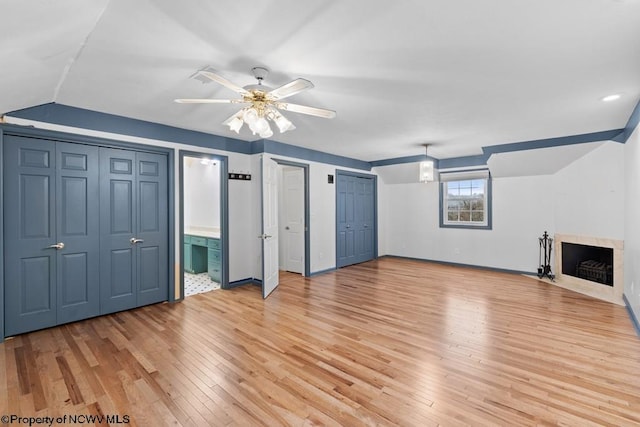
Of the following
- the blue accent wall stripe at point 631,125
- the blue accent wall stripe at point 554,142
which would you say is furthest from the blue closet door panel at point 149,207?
the blue accent wall stripe at point 631,125

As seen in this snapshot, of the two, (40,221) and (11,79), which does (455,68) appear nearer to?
(11,79)

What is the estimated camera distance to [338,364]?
2.57 m

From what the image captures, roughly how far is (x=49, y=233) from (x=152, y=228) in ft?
3.40

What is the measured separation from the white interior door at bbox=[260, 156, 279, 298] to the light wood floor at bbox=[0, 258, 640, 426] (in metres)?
0.48

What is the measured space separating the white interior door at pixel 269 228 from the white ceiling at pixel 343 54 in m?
1.23

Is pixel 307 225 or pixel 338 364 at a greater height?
pixel 307 225

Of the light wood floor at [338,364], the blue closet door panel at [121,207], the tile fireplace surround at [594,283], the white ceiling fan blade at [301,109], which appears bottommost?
the light wood floor at [338,364]

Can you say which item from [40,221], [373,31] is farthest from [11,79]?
[373,31]

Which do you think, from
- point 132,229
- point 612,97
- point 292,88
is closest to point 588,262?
point 612,97

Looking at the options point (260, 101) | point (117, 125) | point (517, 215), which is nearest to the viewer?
point (260, 101)

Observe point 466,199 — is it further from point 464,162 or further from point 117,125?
point 117,125

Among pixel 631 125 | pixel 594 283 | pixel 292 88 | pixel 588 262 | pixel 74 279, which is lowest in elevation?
pixel 594 283

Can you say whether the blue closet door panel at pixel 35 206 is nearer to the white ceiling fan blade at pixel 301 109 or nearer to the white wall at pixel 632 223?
the white ceiling fan blade at pixel 301 109

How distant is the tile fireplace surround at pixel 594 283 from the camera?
4.36 meters
